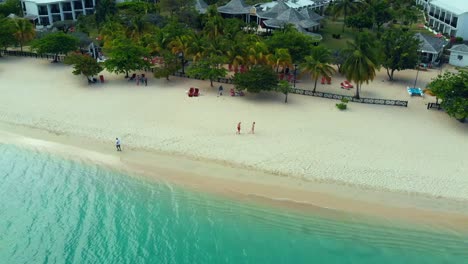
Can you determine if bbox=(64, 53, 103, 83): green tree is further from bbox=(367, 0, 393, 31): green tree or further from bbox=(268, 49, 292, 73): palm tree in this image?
bbox=(367, 0, 393, 31): green tree

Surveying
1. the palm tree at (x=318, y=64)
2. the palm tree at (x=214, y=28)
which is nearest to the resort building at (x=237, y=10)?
the palm tree at (x=214, y=28)

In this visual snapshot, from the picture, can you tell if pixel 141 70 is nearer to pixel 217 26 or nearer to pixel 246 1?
pixel 217 26

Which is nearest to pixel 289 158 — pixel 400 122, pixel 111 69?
pixel 400 122

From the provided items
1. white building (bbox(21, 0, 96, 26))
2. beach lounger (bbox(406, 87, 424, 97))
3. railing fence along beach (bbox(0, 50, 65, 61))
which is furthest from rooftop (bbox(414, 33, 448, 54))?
white building (bbox(21, 0, 96, 26))

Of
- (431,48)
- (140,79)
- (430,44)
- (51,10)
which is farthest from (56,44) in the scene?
(430,44)

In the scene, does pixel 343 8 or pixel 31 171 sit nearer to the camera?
pixel 31 171

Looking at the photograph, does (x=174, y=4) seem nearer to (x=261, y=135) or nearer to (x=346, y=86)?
(x=346, y=86)
